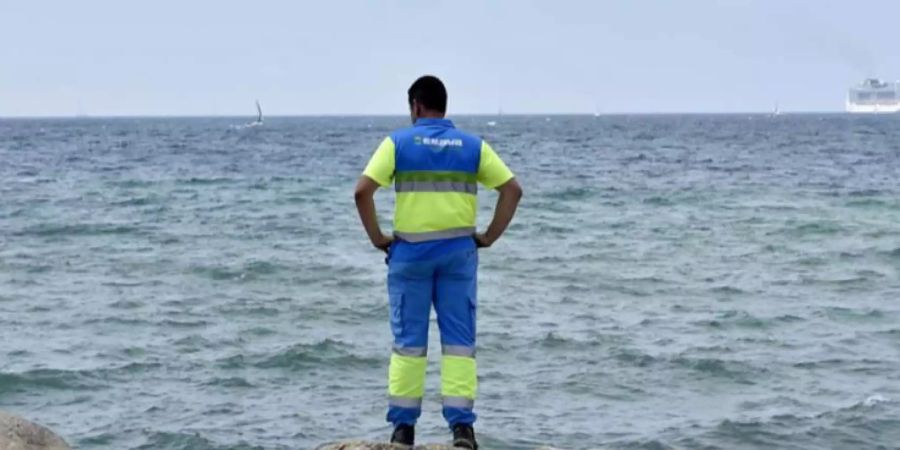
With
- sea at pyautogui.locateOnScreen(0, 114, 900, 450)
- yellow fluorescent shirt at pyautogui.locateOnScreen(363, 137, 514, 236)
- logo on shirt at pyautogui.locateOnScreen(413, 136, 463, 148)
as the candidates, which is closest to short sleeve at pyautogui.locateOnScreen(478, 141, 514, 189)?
yellow fluorescent shirt at pyautogui.locateOnScreen(363, 137, 514, 236)

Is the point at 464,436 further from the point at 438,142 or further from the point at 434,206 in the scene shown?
the point at 438,142

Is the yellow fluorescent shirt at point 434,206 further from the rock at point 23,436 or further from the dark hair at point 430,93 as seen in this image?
the rock at point 23,436

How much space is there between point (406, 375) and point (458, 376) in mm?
278

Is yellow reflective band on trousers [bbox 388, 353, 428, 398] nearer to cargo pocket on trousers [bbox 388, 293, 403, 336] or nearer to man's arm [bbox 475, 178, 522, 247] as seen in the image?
cargo pocket on trousers [bbox 388, 293, 403, 336]

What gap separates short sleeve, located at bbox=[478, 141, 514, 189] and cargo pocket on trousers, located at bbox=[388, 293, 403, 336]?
29.8 inches

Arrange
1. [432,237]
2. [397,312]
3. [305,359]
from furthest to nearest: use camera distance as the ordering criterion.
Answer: [305,359] < [397,312] < [432,237]

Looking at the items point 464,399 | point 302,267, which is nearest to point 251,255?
point 302,267

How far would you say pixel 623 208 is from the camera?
107ft

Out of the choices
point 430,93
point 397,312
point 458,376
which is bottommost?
point 458,376

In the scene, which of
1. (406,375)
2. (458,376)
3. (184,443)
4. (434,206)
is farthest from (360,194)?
(184,443)

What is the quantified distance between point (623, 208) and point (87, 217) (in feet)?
41.1

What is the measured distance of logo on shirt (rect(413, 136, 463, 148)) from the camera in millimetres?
6961

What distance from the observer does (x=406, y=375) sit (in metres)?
7.21

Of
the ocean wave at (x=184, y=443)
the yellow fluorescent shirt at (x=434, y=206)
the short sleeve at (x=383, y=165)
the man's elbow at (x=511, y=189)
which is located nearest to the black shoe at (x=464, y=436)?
the yellow fluorescent shirt at (x=434, y=206)
